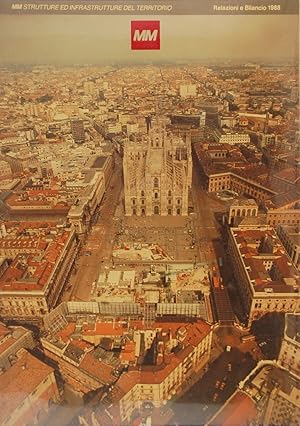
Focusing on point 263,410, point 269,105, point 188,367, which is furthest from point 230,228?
point 263,410

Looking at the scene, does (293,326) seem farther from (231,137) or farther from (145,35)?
(231,137)

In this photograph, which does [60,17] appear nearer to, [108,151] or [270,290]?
[270,290]

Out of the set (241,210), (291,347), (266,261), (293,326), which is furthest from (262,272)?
(241,210)

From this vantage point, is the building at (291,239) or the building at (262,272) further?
the building at (291,239)

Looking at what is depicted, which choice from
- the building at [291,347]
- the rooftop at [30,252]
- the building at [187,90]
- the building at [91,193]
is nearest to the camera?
the building at [291,347]

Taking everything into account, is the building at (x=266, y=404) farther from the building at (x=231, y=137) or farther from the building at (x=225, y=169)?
the building at (x=231, y=137)

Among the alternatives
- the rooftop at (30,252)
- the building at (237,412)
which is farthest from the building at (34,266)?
the building at (237,412)
